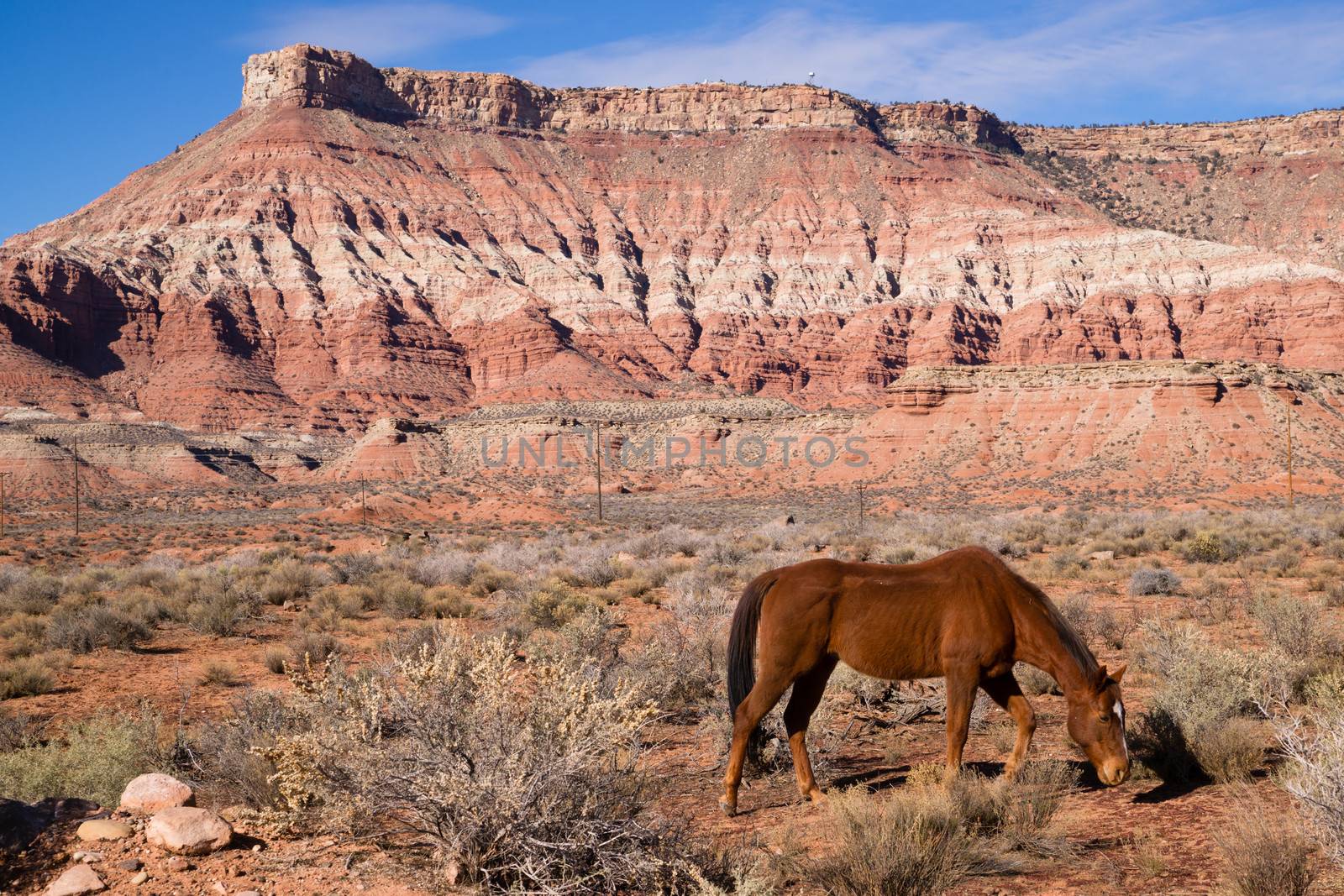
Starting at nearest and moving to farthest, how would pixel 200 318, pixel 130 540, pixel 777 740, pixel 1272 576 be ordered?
1. pixel 777 740
2. pixel 1272 576
3. pixel 130 540
4. pixel 200 318

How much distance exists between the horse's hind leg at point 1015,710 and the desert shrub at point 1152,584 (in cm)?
1117

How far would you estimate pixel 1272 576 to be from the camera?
17719 millimetres

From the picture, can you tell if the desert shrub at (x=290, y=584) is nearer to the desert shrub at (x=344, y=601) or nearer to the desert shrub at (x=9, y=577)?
the desert shrub at (x=344, y=601)

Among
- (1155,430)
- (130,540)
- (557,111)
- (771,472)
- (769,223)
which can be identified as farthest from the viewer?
(557,111)

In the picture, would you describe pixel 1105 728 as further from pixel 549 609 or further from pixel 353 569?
pixel 353 569

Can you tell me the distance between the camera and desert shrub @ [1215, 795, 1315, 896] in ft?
13.9

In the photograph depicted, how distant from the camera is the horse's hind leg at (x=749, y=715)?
5855 millimetres

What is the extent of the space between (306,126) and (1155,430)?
11671 cm

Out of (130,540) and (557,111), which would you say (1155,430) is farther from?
(557,111)

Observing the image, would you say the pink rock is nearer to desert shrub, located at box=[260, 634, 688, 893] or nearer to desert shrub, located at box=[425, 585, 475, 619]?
desert shrub, located at box=[260, 634, 688, 893]

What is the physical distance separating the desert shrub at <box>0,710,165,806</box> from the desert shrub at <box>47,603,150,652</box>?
21.1ft

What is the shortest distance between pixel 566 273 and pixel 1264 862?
12381 cm

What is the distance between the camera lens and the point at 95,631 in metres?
13.3

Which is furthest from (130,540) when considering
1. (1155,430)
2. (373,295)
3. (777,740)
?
(373,295)
